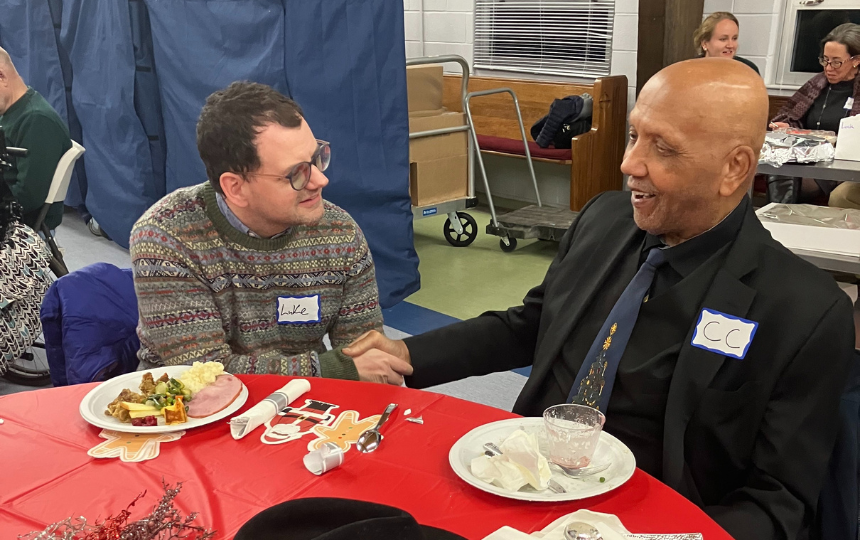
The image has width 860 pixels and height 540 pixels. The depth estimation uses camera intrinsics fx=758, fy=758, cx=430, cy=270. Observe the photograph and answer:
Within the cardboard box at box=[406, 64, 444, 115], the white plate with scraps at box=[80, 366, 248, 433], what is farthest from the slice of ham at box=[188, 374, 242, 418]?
the cardboard box at box=[406, 64, 444, 115]

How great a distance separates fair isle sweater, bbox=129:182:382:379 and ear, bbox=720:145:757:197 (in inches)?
35.5

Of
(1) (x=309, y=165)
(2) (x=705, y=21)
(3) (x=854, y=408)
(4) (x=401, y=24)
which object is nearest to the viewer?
(3) (x=854, y=408)

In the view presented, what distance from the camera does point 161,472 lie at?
49.1 inches

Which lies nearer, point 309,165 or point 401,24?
point 309,165

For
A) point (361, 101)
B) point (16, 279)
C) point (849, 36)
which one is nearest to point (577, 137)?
point (849, 36)

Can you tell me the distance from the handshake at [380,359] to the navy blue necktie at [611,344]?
404 millimetres

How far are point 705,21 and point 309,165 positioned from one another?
13.2 feet

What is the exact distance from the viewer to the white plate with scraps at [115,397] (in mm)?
1348

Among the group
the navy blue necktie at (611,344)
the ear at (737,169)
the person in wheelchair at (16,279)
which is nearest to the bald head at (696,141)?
the ear at (737,169)

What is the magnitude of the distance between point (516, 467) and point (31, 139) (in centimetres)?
361

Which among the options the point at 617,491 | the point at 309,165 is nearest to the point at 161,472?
the point at 617,491

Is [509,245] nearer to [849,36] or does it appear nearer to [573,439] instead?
[849,36]

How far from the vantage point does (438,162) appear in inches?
208

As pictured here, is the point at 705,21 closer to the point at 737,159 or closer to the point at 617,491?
the point at 737,159
